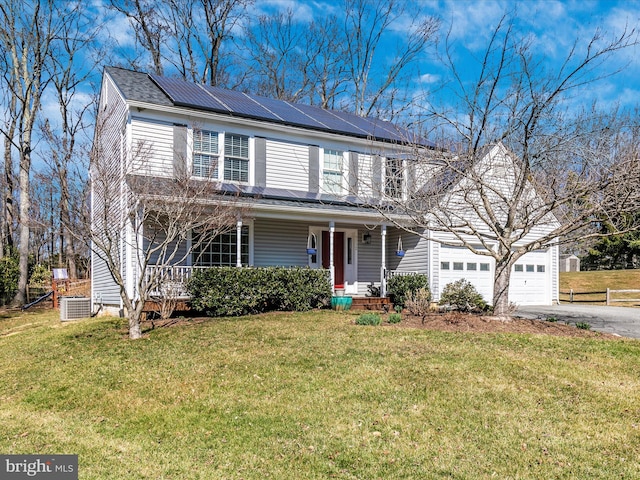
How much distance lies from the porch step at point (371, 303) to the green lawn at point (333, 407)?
5321 mm

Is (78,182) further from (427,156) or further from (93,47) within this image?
(93,47)

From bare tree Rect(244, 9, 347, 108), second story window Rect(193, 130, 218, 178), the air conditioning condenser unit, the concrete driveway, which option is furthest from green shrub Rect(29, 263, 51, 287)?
the concrete driveway

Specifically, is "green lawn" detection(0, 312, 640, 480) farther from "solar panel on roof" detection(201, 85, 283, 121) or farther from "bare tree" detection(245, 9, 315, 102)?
"bare tree" detection(245, 9, 315, 102)

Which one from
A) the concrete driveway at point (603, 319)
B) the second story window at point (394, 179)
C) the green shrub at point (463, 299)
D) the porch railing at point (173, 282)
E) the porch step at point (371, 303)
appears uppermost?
the second story window at point (394, 179)

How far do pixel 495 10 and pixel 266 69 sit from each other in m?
21.8

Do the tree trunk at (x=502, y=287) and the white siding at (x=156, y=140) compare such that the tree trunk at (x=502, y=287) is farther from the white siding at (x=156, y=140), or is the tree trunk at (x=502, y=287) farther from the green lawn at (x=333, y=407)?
the white siding at (x=156, y=140)

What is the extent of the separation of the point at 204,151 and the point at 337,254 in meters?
5.41

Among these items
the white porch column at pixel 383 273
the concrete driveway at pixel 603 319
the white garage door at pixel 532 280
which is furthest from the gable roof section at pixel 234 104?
the white garage door at pixel 532 280

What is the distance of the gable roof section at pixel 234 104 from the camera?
1367 centimetres

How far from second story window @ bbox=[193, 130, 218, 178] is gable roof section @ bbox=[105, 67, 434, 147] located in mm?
718

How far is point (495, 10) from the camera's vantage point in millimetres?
9836

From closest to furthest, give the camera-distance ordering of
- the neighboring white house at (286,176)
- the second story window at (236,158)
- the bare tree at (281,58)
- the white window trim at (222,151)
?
1. the neighboring white house at (286,176)
2. the white window trim at (222,151)
3. the second story window at (236,158)
4. the bare tree at (281,58)

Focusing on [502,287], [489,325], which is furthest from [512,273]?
[489,325]

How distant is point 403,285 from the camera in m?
15.0
